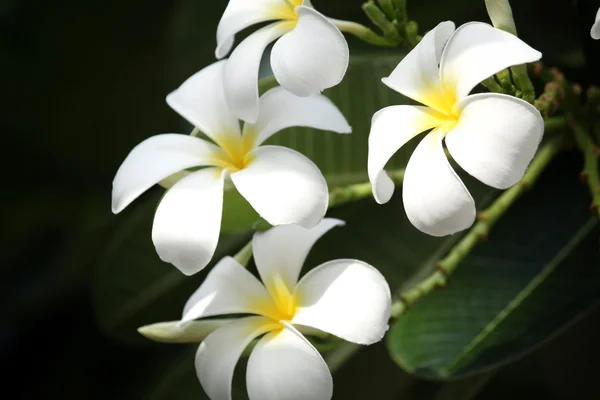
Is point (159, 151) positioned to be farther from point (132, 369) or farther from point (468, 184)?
point (132, 369)

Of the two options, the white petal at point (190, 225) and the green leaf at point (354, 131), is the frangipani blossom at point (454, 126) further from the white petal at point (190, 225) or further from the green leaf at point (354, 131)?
the green leaf at point (354, 131)

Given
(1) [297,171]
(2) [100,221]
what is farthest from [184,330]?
(2) [100,221]

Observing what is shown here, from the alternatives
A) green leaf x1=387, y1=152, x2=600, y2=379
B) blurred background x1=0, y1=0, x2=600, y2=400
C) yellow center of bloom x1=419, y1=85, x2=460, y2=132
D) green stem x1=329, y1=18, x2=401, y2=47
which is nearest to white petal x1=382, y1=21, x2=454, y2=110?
yellow center of bloom x1=419, y1=85, x2=460, y2=132

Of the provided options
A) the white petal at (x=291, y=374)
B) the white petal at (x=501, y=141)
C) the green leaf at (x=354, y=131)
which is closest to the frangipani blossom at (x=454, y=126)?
the white petal at (x=501, y=141)

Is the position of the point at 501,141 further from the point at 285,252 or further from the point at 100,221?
the point at 100,221

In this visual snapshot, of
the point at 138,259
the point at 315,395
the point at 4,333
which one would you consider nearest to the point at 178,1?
the point at 138,259
